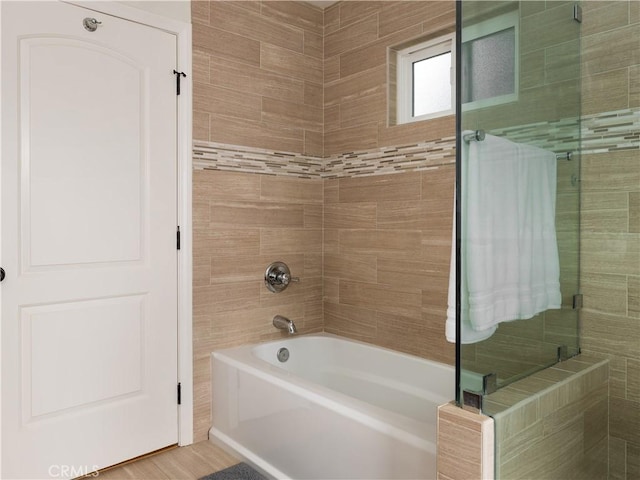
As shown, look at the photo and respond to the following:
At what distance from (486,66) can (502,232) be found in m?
0.45

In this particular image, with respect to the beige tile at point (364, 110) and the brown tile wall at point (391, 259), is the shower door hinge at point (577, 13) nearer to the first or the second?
the brown tile wall at point (391, 259)

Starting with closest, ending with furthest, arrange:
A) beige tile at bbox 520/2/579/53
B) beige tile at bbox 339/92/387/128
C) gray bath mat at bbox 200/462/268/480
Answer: beige tile at bbox 520/2/579/53
gray bath mat at bbox 200/462/268/480
beige tile at bbox 339/92/387/128

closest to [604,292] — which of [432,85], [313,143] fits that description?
[432,85]

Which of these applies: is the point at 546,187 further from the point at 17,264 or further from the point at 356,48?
the point at 17,264

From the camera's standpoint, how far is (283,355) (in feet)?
9.68

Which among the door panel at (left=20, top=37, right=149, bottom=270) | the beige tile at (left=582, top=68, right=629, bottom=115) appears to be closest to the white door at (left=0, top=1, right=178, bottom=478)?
the door panel at (left=20, top=37, right=149, bottom=270)

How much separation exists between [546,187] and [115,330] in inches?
79.8

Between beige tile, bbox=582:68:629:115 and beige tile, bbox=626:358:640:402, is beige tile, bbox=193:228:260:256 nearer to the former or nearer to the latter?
beige tile, bbox=582:68:629:115

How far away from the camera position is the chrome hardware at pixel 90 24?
2.31 m

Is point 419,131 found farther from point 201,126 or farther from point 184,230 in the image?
point 184,230

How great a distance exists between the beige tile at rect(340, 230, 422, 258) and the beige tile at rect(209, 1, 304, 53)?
1.24m

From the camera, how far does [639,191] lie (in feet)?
5.62

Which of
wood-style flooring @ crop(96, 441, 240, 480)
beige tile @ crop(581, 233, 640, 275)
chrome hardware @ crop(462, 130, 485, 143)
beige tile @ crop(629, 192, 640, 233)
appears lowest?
wood-style flooring @ crop(96, 441, 240, 480)

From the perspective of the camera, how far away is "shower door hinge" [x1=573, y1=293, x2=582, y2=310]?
175 centimetres
